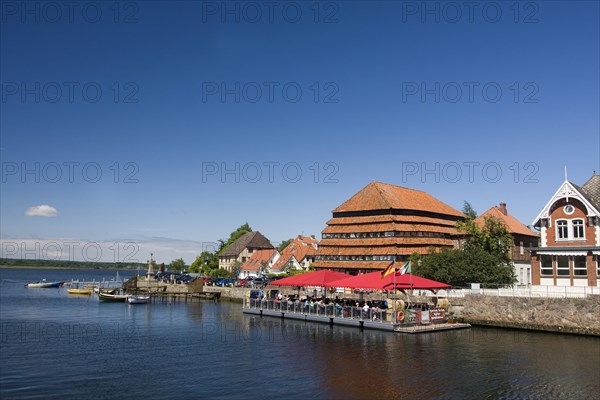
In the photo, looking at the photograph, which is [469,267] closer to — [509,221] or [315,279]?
[315,279]

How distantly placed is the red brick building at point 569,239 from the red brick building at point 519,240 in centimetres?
1207

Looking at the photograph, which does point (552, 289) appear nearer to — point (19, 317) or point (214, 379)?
point (214, 379)

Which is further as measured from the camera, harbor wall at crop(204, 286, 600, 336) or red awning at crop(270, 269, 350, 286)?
red awning at crop(270, 269, 350, 286)

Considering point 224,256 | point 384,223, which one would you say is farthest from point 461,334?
point 224,256

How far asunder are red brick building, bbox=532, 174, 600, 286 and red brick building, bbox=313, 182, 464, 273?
69.9ft

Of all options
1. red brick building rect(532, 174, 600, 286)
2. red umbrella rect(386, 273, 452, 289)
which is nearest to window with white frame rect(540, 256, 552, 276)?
red brick building rect(532, 174, 600, 286)

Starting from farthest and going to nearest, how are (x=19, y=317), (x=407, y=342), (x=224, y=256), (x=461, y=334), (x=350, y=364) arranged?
(x=224, y=256)
(x=19, y=317)
(x=461, y=334)
(x=407, y=342)
(x=350, y=364)

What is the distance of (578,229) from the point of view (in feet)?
163

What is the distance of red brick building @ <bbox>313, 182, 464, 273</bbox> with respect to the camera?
237 feet

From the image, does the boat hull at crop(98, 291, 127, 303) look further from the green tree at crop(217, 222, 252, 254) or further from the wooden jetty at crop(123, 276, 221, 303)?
the green tree at crop(217, 222, 252, 254)

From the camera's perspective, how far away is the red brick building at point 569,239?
4838 cm

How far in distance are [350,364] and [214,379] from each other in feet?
27.1

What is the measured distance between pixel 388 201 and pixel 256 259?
54.9 meters

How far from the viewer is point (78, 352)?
33.8 metres
